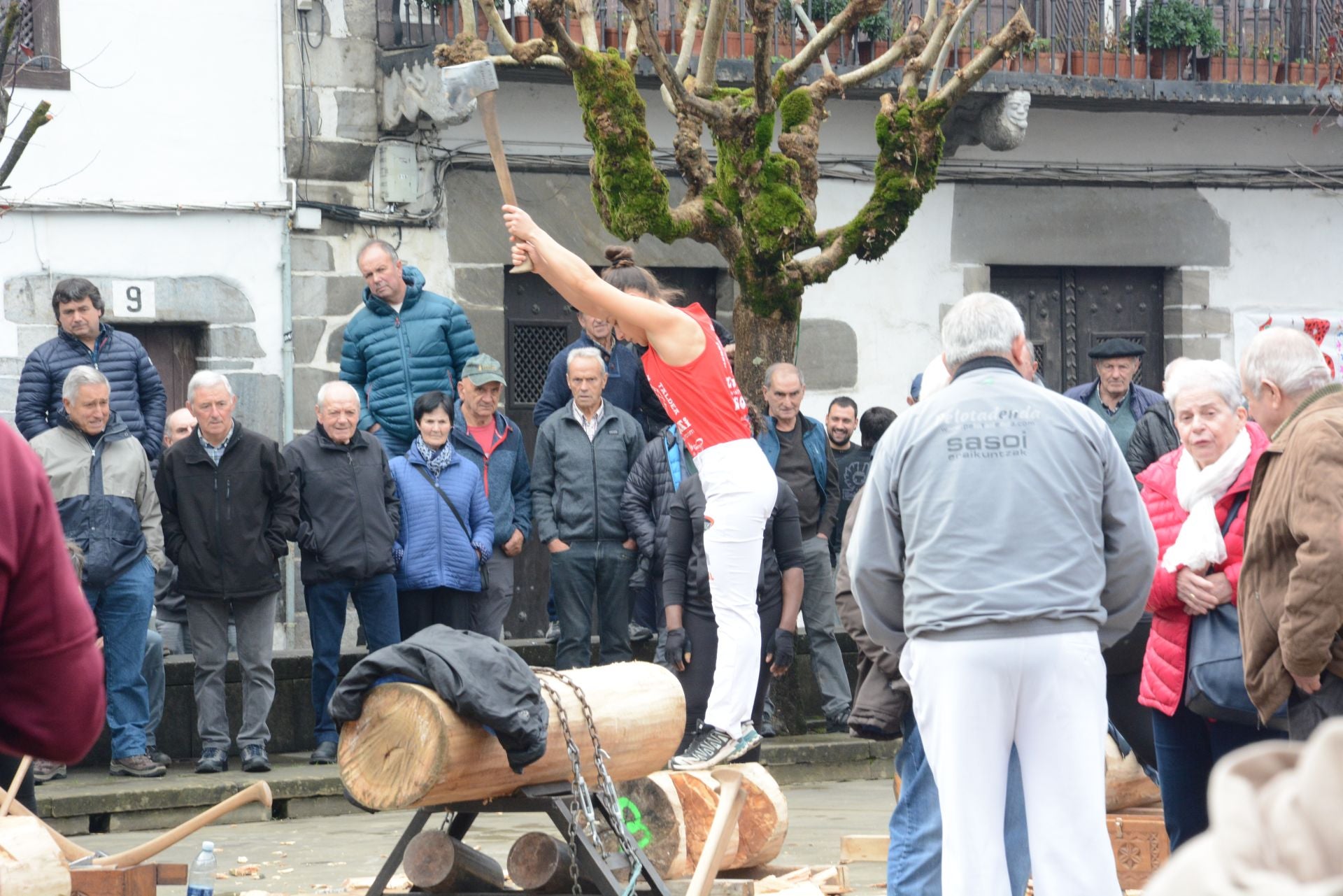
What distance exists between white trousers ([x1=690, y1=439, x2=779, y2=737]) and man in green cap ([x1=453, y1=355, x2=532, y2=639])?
3135mm

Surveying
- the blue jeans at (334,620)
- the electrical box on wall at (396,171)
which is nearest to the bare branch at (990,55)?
the electrical box on wall at (396,171)

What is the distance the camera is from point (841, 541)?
9125 millimetres

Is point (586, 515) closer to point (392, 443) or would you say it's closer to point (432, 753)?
point (392, 443)

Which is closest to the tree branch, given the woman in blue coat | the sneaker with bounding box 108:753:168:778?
the woman in blue coat

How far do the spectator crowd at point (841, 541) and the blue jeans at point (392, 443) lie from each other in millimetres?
18

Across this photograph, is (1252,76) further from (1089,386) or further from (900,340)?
(1089,386)

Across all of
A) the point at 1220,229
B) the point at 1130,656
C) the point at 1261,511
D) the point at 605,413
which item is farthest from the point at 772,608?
the point at 1220,229

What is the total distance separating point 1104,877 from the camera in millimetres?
4680

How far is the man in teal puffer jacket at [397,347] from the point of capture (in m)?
10.9

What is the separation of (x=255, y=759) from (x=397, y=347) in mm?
2669

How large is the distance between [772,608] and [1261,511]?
453 cm

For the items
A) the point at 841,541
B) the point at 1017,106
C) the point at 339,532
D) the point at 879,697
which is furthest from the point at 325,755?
the point at 1017,106

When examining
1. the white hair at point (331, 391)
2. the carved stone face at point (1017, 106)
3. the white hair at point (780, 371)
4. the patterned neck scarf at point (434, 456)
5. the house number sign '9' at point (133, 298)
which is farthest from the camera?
the carved stone face at point (1017, 106)

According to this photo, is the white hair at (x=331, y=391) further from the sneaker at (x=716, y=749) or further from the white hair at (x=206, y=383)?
the sneaker at (x=716, y=749)
